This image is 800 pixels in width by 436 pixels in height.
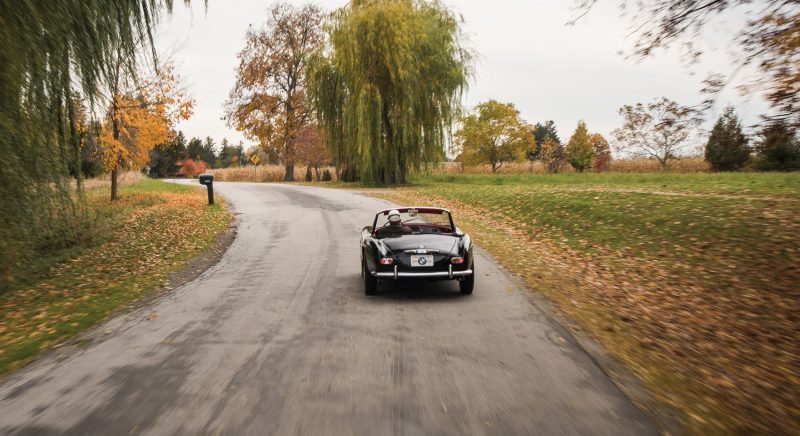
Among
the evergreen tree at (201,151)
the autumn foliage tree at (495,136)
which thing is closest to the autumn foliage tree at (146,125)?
the autumn foliage tree at (495,136)

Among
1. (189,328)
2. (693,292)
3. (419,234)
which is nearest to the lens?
(189,328)

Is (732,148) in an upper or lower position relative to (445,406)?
upper

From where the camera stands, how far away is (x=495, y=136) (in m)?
50.8

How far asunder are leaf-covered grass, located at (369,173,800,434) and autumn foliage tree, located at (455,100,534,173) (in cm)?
3371

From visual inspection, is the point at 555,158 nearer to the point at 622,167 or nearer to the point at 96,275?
the point at 622,167

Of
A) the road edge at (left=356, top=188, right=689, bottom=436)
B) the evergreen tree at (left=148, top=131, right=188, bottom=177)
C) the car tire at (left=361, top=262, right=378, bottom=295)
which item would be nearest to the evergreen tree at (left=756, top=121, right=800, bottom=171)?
the road edge at (left=356, top=188, right=689, bottom=436)

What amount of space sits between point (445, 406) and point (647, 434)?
133cm

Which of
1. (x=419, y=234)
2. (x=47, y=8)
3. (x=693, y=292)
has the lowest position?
(x=693, y=292)

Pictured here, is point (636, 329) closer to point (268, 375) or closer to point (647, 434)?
point (647, 434)

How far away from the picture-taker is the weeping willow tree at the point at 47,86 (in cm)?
580

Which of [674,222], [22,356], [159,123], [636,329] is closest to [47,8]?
[22,356]

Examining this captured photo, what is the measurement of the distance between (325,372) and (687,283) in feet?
22.6

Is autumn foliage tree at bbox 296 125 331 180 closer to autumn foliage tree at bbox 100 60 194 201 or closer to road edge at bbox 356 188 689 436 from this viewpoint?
autumn foliage tree at bbox 100 60 194 201

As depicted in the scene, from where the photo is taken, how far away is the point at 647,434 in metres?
3.21
